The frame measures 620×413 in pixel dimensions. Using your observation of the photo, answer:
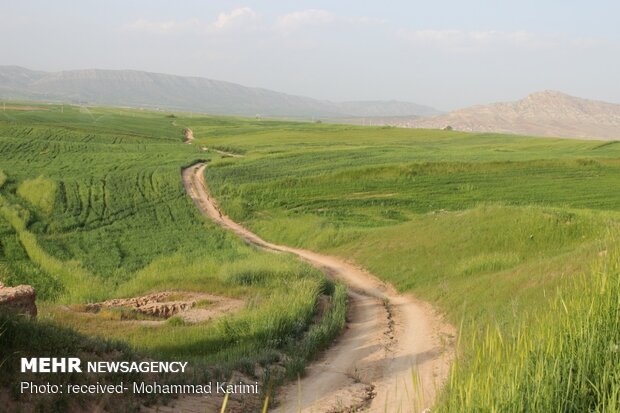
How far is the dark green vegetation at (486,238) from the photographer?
448 centimetres

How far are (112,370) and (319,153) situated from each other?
51751 mm

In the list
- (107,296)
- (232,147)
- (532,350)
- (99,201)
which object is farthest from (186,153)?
(532,350)

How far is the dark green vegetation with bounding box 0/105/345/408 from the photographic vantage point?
550 inches

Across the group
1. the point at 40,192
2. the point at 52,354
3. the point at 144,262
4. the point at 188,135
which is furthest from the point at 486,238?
the point at 188,135

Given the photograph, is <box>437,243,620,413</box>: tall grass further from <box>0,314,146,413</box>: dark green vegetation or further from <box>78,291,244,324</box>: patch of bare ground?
<box>78,291,244,324</box>: patch of bare ground

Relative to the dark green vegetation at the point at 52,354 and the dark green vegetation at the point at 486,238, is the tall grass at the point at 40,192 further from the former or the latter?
the dark green vegetation at the point at 52,354

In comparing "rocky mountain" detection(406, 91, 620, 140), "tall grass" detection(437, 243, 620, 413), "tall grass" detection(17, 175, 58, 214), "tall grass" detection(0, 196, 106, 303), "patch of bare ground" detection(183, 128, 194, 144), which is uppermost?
"rocky mountain" detection(406, 91, 620, 140)

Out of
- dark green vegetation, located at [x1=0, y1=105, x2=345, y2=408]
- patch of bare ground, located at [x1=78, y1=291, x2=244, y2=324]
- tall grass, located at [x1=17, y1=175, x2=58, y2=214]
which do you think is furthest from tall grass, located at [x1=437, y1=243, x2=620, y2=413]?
tall grass, located at [x1=17, y1=175, x2=58, y2=214]

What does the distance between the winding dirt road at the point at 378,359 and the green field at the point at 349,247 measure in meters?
0.59

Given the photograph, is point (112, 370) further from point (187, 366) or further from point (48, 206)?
point (48, 206)

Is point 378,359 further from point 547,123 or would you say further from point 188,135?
point 547,123

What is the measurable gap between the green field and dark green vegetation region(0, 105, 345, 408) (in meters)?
0.10

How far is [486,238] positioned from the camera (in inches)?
957

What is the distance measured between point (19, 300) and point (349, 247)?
17.8 m
